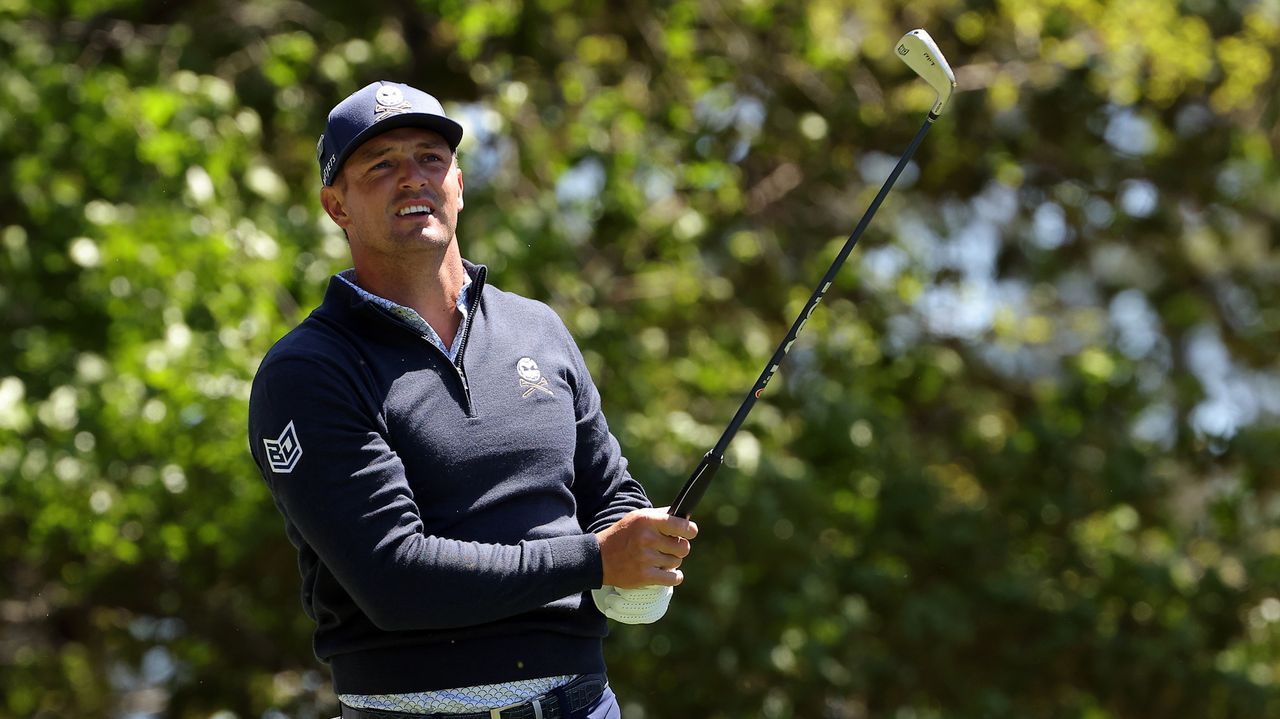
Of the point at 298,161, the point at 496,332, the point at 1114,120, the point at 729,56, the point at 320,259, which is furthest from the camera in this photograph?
the point at 1114,120

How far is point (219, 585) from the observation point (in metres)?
6.04

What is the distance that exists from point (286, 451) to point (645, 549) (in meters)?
0.52

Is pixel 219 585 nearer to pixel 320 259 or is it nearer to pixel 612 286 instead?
pixel 320 259

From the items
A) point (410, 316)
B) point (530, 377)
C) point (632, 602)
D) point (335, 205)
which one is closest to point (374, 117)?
point (335, 205)

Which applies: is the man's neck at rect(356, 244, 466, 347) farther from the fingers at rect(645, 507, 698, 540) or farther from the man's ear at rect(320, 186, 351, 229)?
the fingers at rect(645, 507, 698, 540)

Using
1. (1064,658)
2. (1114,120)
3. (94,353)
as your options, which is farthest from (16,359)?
(1114,120)

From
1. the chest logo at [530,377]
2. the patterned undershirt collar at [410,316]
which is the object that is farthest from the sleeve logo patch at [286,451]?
the chest logo at [530,377]

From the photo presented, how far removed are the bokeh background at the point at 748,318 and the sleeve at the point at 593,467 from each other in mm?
2768

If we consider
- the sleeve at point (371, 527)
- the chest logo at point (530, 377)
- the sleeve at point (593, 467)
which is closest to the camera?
the sleeve at point (371, 527)

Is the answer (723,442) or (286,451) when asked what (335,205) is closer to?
(286,451)

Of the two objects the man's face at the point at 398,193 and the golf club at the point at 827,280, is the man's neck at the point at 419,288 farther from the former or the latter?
the golf club at the point at 827,280

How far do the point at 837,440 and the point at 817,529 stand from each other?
401 millimetres

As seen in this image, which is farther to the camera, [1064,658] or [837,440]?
[1064,658]

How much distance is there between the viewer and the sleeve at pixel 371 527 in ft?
7.32
